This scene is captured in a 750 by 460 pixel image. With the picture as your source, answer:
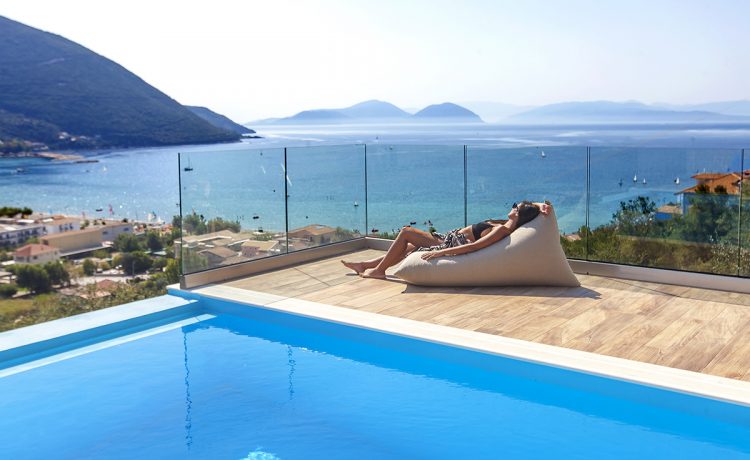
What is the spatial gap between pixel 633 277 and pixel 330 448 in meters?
3.83

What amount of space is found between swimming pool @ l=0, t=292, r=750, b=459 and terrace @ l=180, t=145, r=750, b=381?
41 centimetres

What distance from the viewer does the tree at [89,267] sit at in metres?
7.98

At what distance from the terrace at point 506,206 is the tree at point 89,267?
88.9 inches

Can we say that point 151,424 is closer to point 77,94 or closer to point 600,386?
point 600,386

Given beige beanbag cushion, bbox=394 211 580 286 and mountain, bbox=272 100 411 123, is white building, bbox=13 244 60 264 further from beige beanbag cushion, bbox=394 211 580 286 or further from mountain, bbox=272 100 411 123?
mountain, bbox=272 100 411 123

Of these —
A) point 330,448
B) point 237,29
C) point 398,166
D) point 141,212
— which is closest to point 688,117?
point 237,29

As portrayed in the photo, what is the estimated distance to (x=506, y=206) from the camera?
281 inches

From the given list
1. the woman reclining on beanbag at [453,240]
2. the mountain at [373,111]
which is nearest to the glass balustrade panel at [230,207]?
the woman reclining on beanbag at [453,240]

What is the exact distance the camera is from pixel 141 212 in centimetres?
3447

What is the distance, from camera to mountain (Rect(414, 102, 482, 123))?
61656mm

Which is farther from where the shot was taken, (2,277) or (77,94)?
(77,94)

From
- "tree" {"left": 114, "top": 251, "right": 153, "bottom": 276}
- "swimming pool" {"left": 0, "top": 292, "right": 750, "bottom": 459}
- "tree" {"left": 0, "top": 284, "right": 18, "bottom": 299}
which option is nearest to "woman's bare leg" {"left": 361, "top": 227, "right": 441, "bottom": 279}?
"swimming pool" {"left": 0, "top": 292, "right": 750, "bottom": 459}

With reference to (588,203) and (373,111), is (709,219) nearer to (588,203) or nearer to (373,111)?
(588,203)

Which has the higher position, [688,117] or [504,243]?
[688,117]
